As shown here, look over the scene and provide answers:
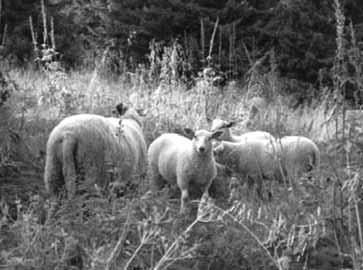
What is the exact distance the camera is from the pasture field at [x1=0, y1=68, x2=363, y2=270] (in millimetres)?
3156

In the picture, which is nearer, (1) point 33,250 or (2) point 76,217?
(1) point 33,250

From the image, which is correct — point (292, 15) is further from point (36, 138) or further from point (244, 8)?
point (36, 138)

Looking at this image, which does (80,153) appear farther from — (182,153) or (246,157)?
(246,157)

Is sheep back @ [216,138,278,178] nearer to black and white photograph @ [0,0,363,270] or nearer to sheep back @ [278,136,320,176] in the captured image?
black and white photograph @ [0,0,363,270]

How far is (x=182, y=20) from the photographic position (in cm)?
1266

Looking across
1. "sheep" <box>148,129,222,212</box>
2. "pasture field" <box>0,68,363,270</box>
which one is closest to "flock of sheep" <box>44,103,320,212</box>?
"sheep" <box>148,129,222,212</box>

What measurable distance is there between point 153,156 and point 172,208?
6.16 ft

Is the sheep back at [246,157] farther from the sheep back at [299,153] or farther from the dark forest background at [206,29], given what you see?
the dark forest background at [206,29]

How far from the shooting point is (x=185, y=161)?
5.99 m

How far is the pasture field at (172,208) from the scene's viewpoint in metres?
3.16

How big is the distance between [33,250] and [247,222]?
1813 millimetres

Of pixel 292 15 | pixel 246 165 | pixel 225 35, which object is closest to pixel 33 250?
pixel 246 165

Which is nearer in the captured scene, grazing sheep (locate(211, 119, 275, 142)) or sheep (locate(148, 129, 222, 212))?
sheep (locate(148, 129, 222, 212))

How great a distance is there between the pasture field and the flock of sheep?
19 centimetres
